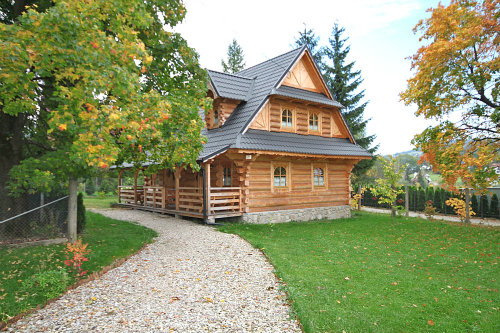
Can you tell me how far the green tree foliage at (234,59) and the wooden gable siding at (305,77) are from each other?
25052 mm

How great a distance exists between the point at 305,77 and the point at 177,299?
1371cm

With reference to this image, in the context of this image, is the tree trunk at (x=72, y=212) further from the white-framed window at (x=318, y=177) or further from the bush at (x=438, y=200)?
the bush at (x=438, y=200)

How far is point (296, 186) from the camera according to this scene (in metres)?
15.2

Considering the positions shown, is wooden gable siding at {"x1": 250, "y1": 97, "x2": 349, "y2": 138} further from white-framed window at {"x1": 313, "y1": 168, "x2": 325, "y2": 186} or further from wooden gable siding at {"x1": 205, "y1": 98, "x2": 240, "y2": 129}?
white-framed window at {"x1": 313, "y1": 168, "x2": 325, "y2": 186}

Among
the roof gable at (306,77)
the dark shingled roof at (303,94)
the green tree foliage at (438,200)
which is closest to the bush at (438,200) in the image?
the green tree foliage at (438,200)

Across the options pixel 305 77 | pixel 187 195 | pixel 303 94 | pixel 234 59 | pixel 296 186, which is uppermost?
pixel 234 59

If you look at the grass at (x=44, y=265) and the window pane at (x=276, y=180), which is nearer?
the grass at (x=44, y=265)

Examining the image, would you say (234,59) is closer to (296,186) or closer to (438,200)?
(438,200)

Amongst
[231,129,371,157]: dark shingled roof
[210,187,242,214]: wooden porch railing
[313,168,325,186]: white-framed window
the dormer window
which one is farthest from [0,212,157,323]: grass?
[313,168,325,186]: white-framed window

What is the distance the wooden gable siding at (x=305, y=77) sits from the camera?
1587 centimetres

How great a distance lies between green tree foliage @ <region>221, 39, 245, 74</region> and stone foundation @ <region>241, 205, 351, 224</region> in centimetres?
2814

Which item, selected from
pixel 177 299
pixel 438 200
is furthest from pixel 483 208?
pixel 177 299

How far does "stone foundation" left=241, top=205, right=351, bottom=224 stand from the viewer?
44.2 feet

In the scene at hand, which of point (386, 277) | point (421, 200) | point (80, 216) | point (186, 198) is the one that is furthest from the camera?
point (421, 200)
